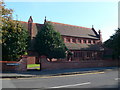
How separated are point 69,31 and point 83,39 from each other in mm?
4735

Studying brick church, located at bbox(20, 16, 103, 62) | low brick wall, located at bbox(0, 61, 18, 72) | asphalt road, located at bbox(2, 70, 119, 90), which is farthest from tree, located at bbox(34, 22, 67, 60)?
asphalt road, located at bbox(2, 70, 119, 90)

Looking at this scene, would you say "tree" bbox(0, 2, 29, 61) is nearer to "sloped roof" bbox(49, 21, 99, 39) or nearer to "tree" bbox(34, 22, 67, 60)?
"tree" bbox(34, 22, 67, 60)

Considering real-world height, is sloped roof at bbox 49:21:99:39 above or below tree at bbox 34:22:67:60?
above

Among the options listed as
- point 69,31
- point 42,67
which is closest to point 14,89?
point 42,67

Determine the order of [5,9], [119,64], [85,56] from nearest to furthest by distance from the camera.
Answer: [5,9]
[119,64]
[85,56]

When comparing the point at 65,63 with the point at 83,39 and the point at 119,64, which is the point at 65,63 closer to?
the point at 119,64

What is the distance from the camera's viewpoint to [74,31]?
39.4 metres

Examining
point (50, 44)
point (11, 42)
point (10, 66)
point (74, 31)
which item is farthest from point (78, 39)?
point (10, 66)

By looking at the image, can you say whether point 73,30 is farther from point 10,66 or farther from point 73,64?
point 10,66

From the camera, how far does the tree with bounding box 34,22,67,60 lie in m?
24.9

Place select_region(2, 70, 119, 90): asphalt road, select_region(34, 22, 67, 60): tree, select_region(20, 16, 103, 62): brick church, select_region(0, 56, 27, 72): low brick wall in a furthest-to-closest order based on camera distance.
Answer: select_region(20, 16, 103, 62): brick church → select_region(34, 22, 67, 60): tree → select_region(0, 56, 27, 72): low brick wall → select_region(2, 70, 119, 90): asphalt road

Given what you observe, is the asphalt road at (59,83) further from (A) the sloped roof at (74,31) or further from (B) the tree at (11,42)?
(A) the sloped roof at (74,31)

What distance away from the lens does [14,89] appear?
8.09 meters

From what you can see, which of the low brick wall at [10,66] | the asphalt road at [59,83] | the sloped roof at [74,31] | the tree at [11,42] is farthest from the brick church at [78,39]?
the asphalt road at [59,83]
